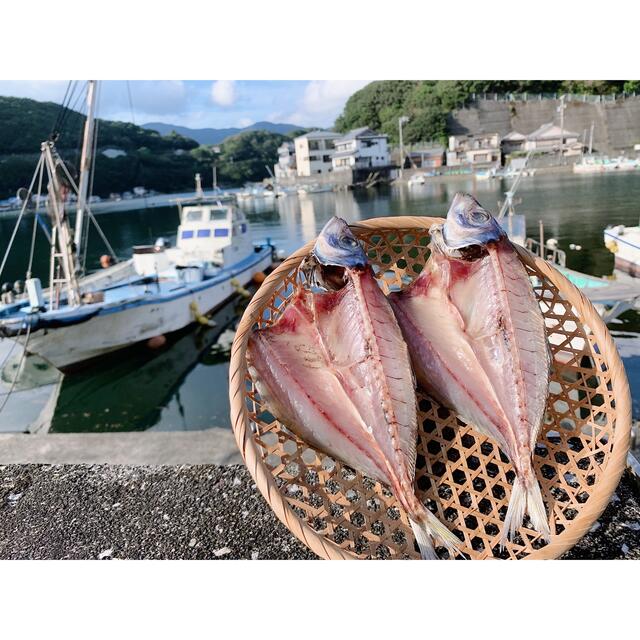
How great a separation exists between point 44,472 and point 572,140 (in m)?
20.3

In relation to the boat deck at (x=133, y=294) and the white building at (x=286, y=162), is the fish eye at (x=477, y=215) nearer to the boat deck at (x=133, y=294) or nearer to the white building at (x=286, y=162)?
the boat deck at (x=133, y=294)

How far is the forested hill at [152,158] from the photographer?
8.07 m

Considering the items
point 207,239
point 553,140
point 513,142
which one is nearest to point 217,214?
point 207,239

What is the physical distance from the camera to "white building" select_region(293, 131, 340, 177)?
3262 cm

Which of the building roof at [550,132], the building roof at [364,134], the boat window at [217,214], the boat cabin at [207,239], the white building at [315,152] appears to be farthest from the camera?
the white building at [315,152]

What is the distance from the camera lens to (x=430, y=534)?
1.28 meters

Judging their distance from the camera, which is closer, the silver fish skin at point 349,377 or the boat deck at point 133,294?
the silver fish skin at point 349,377

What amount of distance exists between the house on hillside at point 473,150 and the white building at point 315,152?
9.00 metres

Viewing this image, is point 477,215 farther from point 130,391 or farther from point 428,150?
point 428,150

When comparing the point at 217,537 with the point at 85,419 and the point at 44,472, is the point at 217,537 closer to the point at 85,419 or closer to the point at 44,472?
the point at 44,472

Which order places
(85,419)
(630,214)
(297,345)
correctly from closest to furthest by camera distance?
(297,345) < (85,419) < (630,214)

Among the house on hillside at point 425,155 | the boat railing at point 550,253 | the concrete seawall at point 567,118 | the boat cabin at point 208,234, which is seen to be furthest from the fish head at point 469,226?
the house on hillside at point 425,155

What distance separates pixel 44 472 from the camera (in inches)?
86.7
